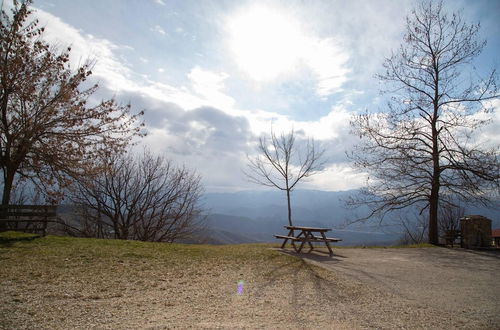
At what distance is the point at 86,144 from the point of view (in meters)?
13.2

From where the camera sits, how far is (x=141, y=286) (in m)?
6.09

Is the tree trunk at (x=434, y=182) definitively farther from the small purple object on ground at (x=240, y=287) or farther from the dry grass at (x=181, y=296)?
the small purple object on ground at (x=240, y=287)

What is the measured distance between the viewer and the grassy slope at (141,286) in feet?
14.6

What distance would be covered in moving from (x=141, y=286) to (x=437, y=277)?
7038mm

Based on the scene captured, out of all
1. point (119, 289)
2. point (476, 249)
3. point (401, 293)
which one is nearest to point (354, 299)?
point (401, 293)

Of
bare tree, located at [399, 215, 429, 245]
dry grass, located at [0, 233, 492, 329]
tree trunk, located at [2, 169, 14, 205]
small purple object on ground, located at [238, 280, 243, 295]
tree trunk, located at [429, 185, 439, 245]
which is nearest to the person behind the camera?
dry grass, located at [0, 233, 492, 329]

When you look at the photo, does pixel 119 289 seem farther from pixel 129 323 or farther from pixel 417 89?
pixel 417 89

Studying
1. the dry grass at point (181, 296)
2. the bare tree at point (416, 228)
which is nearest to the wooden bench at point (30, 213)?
the dry grass at point (181, 296)

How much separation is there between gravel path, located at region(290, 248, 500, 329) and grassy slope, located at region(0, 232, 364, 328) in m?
1.06

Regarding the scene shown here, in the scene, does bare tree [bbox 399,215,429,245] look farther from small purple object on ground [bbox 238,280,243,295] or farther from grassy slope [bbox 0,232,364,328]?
small purple object on ground [bbox 238,280,243,295]

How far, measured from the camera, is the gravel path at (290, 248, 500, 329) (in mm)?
5477

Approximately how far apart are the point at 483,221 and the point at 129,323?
1507 centimetres

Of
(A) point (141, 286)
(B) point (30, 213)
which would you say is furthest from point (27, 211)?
(A) point (141, 286)

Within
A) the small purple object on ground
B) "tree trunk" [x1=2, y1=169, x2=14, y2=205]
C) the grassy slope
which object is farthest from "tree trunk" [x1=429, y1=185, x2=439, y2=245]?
"tree trunk" [x1=2, y1=169, x2=14, y2=205]
